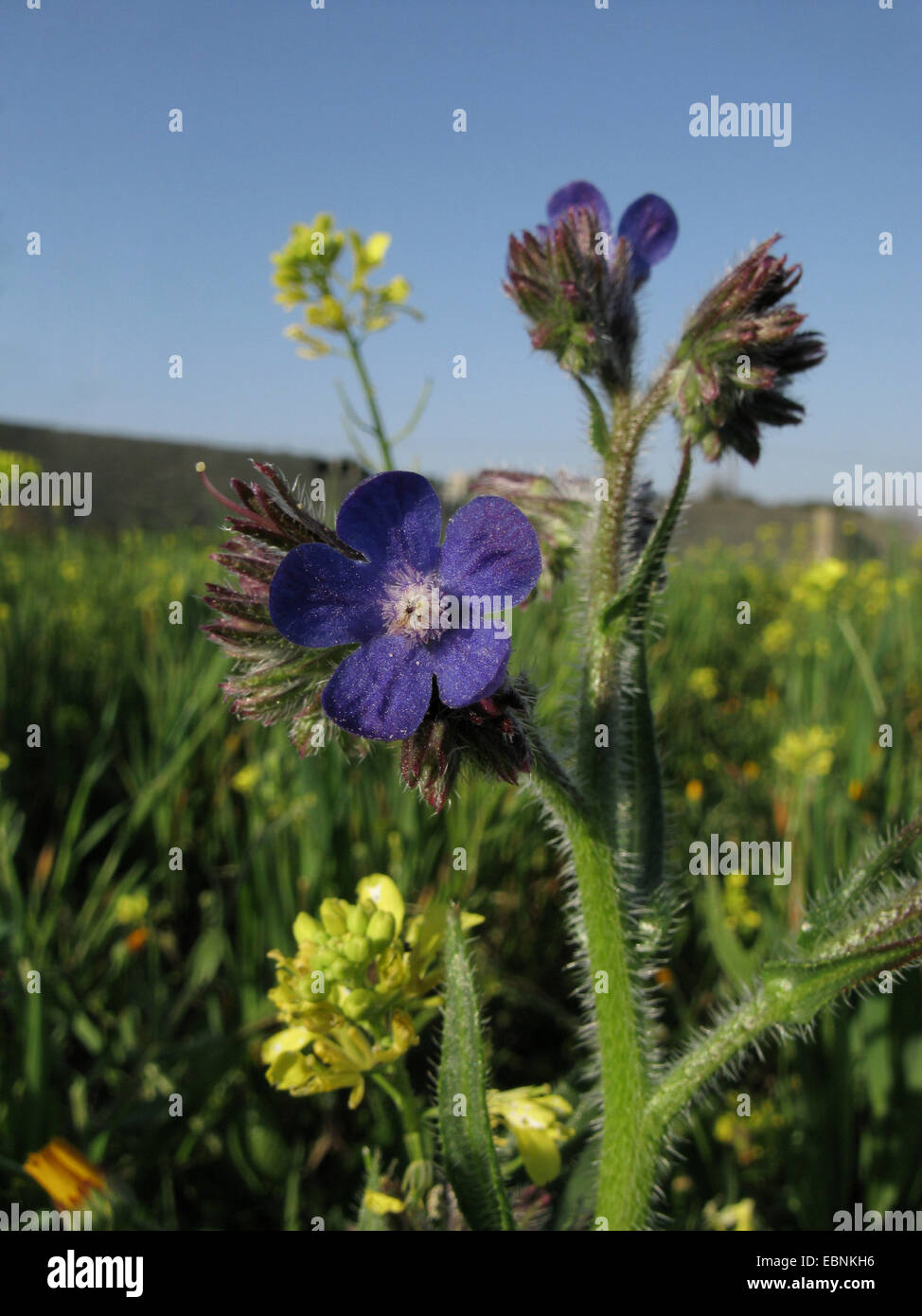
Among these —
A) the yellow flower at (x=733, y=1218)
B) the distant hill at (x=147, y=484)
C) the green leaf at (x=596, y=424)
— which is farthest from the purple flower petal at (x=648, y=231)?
the distant hill at (x=147, y=484)

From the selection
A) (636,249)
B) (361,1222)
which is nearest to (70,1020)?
(361,1222)

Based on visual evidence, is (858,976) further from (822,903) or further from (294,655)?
(294,655)

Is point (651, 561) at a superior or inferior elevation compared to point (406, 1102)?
superior

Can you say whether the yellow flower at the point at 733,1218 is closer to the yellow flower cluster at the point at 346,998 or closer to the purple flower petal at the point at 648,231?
the yellow flower cluster at the point at 346,998

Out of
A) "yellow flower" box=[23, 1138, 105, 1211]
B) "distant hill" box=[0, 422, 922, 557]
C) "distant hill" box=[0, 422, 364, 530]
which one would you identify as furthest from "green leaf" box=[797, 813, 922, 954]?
"distant hill" box=[0, 422, 364, 530]

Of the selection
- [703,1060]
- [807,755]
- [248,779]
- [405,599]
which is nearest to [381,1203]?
[703,1060]

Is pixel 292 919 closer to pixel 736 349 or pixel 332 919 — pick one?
pixel 332 919

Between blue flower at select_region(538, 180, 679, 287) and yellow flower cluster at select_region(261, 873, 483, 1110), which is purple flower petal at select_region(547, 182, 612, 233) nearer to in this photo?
blue flower at select_region(538, 180, 679, 287)
